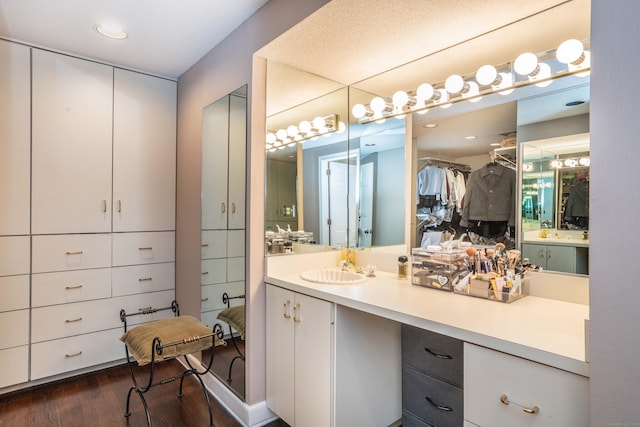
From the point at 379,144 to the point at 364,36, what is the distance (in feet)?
2.62

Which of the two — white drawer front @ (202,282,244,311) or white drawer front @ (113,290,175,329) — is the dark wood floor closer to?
white drawer front @ (113,290,175,329)

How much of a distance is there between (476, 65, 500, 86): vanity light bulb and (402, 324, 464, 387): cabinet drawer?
1316mm

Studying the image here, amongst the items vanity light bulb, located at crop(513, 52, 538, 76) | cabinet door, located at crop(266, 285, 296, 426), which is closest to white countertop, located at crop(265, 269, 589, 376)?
cabinet door, located at crop(266, 285, 296, 426)

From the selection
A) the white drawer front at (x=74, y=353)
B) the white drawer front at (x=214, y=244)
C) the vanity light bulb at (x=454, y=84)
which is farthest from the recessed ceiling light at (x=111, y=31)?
the white drawer front at (x=74, y=353)

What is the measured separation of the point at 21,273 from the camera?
2355 mm

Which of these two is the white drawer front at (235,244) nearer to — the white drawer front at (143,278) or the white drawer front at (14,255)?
the white drawer front at (143,278)

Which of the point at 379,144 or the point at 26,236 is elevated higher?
the point at 379,144

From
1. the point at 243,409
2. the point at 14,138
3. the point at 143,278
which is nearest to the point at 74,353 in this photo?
the point at 143,278

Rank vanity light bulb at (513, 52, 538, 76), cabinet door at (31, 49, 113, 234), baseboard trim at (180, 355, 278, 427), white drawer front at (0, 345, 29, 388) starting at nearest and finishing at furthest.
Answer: vanity light bulb at (513, 52, 538, 76) < baseboard trim at (180, 355, 278, 427) < white drawer front at (0, 345, 29, 388) < cabinet door at (31, 49, 113, 234)

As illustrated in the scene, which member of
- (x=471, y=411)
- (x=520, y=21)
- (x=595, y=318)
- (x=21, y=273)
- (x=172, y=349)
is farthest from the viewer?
(x=21, y=273)

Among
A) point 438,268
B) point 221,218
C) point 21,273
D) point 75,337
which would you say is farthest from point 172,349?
point 438,268

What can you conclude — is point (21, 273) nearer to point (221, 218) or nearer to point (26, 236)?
point (26, 236)

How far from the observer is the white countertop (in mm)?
1011

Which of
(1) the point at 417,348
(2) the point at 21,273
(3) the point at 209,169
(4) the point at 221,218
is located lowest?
(1) the point at 417,348
